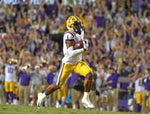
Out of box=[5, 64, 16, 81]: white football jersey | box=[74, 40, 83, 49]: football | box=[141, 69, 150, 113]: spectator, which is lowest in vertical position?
box=[141, 69, 150, 113]: spectator

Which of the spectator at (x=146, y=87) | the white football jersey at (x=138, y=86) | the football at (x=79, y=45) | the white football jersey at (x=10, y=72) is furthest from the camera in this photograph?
the white football jersey at (x=10, y=72)

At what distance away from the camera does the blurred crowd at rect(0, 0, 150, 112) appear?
15.9 m

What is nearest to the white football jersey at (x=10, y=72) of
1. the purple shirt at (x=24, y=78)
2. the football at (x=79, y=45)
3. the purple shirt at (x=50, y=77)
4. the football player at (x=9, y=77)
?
the football player at (x=9, y=77)

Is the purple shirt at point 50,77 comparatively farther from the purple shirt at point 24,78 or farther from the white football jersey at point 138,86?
the white football jersey at point 138,86

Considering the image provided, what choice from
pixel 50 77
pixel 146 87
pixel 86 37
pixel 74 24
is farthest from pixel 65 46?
pixel 86 37

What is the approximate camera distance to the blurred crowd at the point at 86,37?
627 inches

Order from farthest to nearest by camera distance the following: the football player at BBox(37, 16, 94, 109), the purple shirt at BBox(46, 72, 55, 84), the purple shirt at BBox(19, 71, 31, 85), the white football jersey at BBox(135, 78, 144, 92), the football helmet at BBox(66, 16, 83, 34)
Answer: the purple shirt at BBox(46, 72, 55, 84) → the purple shirt at BBox(19, 71, 31, 85) → the white football jersey at BBox(135, 78, 144, 92) → the football helmet at BBox(66, 16, 83, 34) → the football player at BBox(37, 16, 94, 109)

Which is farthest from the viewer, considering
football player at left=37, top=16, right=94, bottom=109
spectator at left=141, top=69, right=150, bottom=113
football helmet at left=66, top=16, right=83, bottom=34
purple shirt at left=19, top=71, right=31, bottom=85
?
purple shirt at left=19, top=71, right=31, bottom=85

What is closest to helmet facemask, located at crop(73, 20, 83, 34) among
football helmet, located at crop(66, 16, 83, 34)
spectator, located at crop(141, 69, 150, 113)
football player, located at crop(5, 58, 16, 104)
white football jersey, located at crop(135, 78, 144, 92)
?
football helmet, located at crop(66, 16, 83, 34)

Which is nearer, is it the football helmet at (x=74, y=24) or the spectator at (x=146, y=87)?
the football helmet at (x=74, y=24)

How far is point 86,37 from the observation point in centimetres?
1888

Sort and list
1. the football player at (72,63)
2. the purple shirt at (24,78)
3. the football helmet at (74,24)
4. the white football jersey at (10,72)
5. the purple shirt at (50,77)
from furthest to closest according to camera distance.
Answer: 1. the white football jersey at (10,72)
2. the purple shirt at (50,77)
3. the purple shirt at (24,78)
4. the football helmet at (74,24)
5. the football player at (72,63)

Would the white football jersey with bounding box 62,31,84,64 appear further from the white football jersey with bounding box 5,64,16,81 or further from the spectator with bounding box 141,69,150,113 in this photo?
the white football jersey with bounding box 5,64,16,81

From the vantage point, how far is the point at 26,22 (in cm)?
2070
